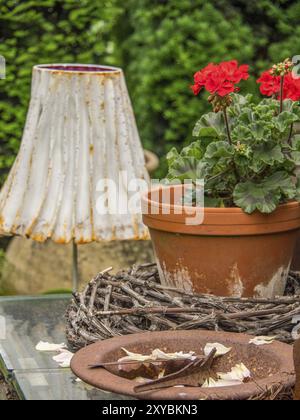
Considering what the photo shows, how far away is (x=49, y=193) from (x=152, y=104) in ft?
7.83

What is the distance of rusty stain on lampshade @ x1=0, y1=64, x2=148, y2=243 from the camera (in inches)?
125

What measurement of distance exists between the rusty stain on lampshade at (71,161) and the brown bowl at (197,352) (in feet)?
3.16

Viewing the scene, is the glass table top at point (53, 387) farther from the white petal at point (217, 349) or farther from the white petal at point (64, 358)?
the white petal at point (217, 349)

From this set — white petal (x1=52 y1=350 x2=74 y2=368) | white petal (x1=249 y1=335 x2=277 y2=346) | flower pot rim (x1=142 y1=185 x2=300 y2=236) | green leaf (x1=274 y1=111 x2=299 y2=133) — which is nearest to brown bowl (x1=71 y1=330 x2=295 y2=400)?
white petal (x1=249 y1=335 x2=277 y2=346)

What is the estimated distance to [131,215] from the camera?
129 inches

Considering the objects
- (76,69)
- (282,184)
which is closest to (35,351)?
(282,184)

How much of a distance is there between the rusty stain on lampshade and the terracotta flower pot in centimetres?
57

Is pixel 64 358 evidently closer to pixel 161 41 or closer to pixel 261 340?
pixel 261 340

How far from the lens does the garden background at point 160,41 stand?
517 centimetres

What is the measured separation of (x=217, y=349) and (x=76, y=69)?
5.32 feet

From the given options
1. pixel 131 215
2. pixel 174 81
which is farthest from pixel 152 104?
pixel 131 215

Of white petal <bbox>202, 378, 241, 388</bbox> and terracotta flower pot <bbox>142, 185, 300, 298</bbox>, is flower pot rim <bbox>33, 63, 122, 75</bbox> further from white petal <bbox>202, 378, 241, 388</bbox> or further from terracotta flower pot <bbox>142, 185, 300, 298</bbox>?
white petal <bbox>202, 378, 241, 388</bbox>

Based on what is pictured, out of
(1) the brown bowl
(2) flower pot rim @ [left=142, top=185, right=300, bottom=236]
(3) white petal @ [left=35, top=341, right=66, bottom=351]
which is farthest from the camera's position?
(2) flower pot rim @ [left=142, top=185, right=300, bottom=236]
